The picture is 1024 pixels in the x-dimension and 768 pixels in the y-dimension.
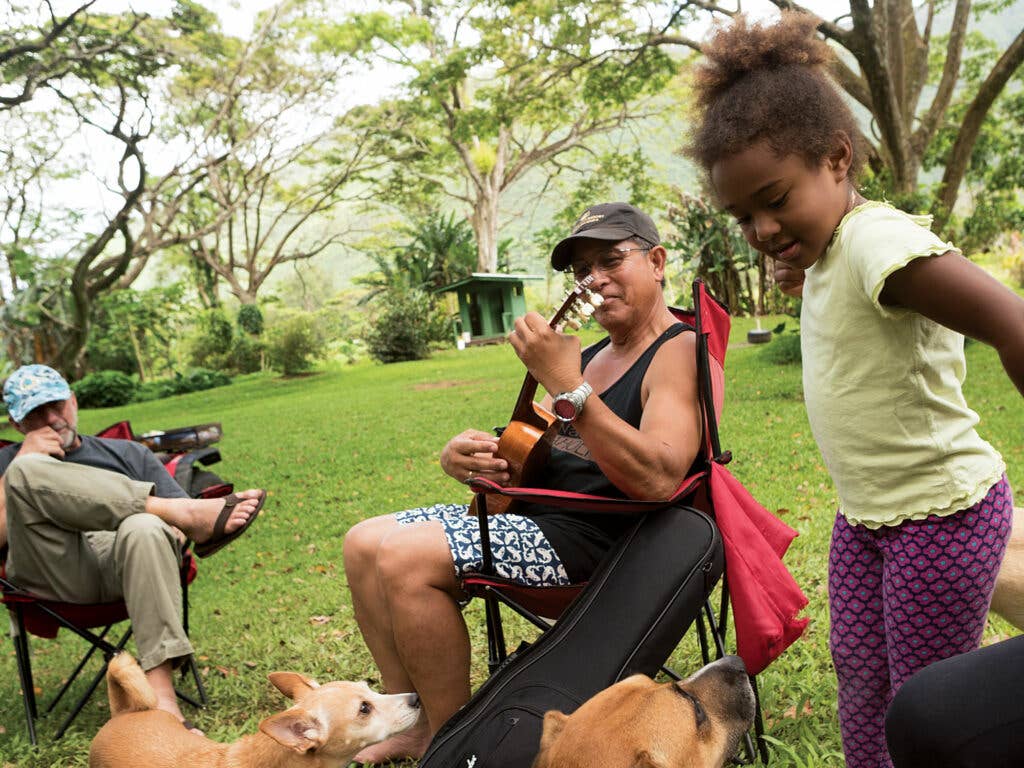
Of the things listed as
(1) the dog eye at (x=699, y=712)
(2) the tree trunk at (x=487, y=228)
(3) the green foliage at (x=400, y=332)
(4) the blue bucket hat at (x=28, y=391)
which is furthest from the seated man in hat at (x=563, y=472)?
(2) the tree trunk at (x=487, y=228)

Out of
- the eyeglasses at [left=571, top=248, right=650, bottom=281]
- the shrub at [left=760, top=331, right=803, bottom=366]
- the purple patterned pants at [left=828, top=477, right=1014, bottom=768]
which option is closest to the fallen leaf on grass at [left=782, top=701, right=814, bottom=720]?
the purple patterned pants at [left=828, top=477, right=1014, bottom=768]

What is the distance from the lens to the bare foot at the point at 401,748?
3076 mm

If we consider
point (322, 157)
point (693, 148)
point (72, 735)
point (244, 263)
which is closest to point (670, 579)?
point (693, 148)

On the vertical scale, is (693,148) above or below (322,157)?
below

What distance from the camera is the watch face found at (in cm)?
234

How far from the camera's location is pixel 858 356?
5.97 ft

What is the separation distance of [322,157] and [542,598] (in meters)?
28.5

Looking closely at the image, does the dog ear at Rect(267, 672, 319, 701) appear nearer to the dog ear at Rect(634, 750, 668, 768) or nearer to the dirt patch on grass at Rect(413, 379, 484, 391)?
the dog ear at Rect(634, 750, 668, 768)

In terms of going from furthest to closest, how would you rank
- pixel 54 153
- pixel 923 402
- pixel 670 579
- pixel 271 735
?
pixel 54 153, pixel 271 735, pixel 670 579, pixel 923 402

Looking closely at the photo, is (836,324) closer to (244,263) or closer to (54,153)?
(54,153)

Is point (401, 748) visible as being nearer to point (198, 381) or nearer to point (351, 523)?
point (351, 523)

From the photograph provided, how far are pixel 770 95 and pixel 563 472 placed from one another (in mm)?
1464

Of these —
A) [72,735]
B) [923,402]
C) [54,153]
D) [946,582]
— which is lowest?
[72,735]

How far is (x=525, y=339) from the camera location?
2.45 metres
